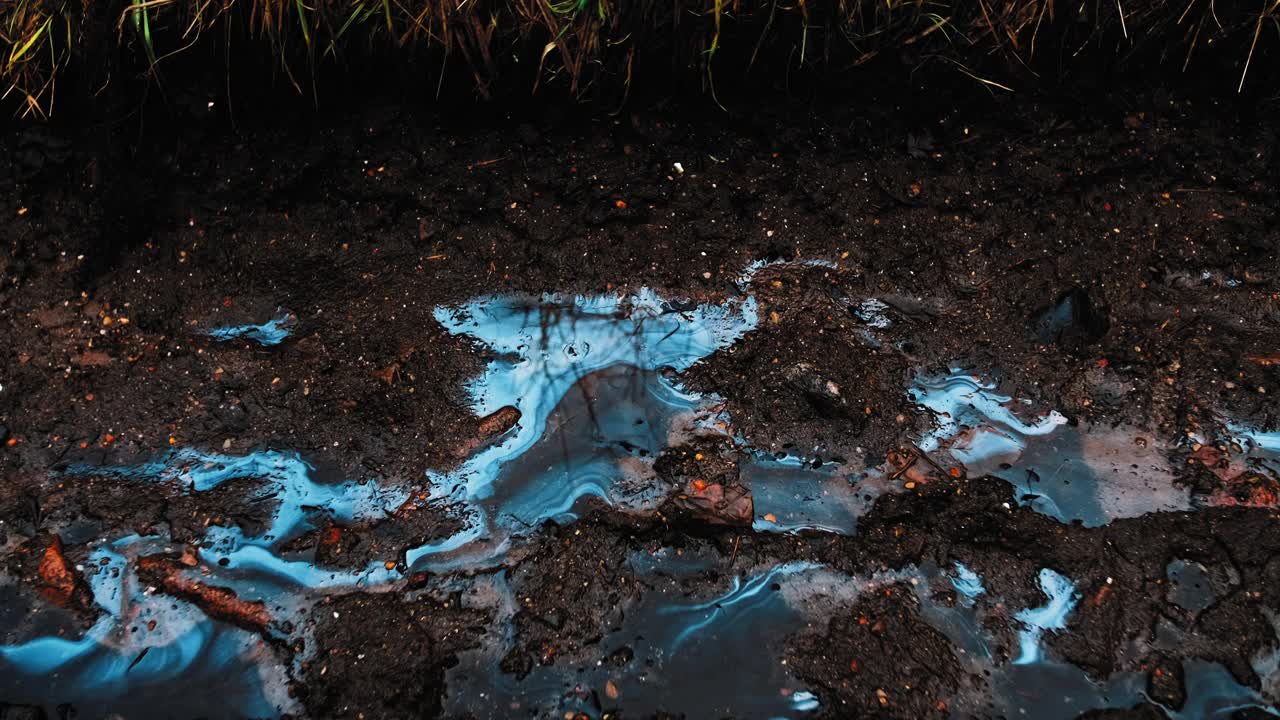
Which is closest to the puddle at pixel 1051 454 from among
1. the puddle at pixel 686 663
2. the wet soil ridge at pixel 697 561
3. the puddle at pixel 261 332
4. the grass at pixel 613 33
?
the wet soil ridge at pixel 697 561

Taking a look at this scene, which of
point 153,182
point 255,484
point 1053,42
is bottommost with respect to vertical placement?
point 255,484

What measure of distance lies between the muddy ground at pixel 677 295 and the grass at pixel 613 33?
0.47ft

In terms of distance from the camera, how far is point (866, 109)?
228 cm

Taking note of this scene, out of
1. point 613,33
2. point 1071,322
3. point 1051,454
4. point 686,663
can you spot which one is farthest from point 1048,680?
point 613,33

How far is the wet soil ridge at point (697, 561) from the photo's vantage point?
1601 millimetres

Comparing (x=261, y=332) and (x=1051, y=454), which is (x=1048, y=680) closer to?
(x=1051, y=454)

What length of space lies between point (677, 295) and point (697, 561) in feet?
2.27

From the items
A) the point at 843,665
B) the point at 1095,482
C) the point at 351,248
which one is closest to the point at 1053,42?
the point at 1095,482

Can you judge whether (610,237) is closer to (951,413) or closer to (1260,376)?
(951,413)

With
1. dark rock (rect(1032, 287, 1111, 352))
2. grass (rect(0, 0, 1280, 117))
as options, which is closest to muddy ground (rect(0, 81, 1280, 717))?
dark rock (rect(1032, 287, 1111, 352))

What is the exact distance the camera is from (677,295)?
2104 mm

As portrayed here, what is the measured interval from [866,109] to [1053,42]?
54 centimetres

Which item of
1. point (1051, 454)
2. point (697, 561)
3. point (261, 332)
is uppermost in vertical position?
point (261, 332)

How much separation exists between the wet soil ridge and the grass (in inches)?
29.6
